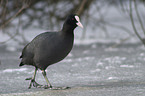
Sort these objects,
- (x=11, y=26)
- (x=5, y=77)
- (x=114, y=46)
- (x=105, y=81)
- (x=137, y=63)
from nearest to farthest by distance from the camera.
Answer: (x=105, y=81)
(x=5, y=77)
(x=137, y=63)
(x=114, y=46)
(x=11, y=26)

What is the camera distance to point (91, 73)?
3.67 meters

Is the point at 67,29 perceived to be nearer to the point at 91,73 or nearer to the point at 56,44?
the point at 56,44

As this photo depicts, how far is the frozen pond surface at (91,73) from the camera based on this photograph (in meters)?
2.80

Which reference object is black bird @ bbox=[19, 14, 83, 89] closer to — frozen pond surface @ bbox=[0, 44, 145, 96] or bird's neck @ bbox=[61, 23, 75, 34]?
bird's neck @ bbox=[61, 23, 75, 34]

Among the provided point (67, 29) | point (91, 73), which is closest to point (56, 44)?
point (67, 29)

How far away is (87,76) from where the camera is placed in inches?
138

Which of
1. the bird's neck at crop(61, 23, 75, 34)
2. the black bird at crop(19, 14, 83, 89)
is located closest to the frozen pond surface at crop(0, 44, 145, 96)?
the black bird at crop(19, 14, 83, 89)

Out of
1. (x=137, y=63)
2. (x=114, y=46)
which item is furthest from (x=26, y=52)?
(x=114, y=46)

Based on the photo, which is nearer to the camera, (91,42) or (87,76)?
(87,76)

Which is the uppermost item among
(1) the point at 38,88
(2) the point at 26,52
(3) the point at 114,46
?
(2) the point at 26,52

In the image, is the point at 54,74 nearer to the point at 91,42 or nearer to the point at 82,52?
the point at 82,52

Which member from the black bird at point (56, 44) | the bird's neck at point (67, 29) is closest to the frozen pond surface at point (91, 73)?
the black bird at point (56, 44)

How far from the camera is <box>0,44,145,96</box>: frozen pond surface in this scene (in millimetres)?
2801

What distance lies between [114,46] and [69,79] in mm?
2680
